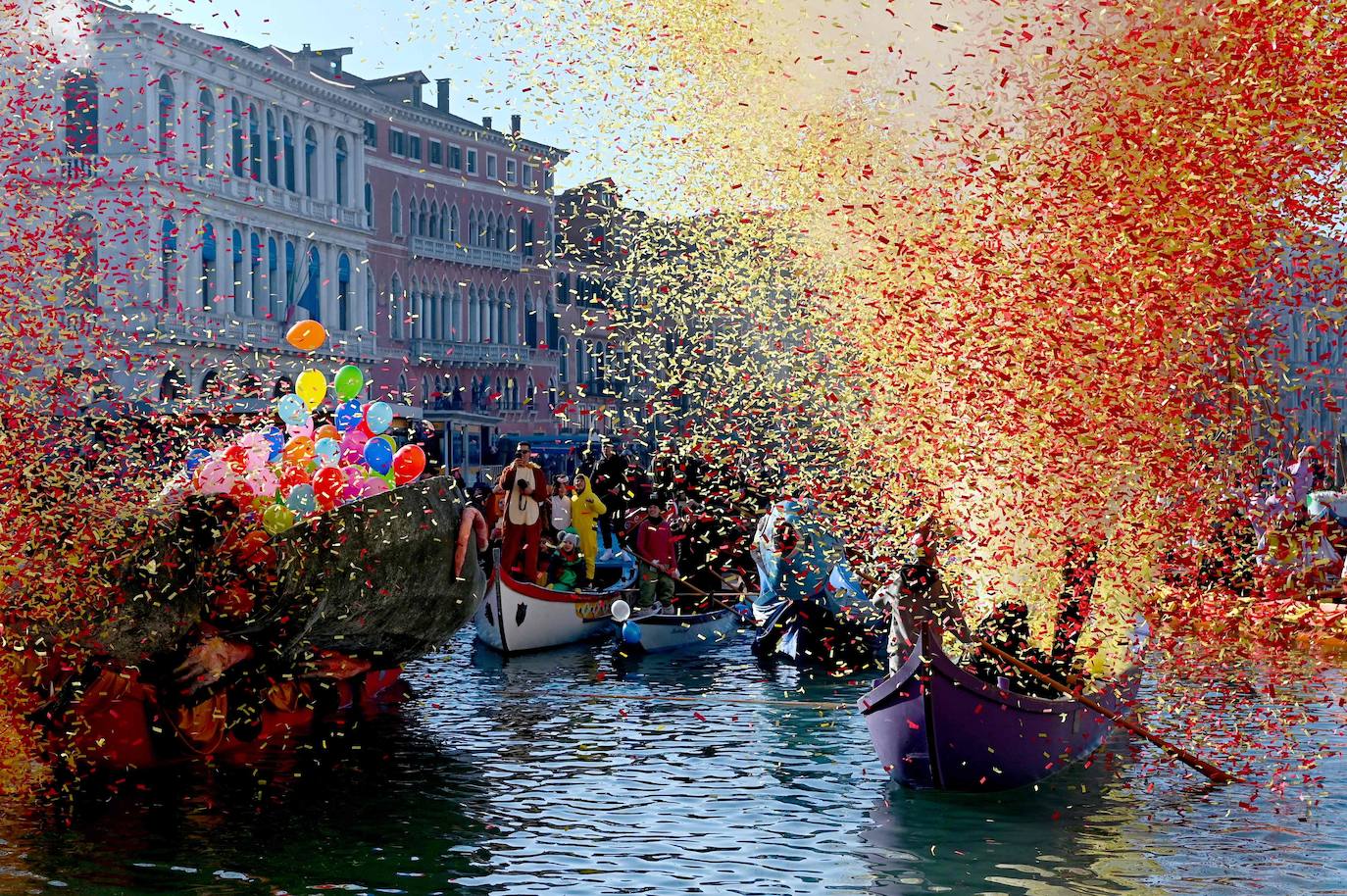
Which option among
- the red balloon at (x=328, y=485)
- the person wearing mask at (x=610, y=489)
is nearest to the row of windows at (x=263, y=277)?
the person wearing mask at (x=610, y=489)

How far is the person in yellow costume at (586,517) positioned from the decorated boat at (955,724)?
12137 millimetres

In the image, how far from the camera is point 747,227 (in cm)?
1122

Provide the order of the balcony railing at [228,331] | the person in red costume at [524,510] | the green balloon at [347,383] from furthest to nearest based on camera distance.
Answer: the balcony railing at [228,331] → the person in red costume at [524,510] → the green balloon at [347,383]

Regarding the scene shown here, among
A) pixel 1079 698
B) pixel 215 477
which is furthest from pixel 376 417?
pixel 1079 698

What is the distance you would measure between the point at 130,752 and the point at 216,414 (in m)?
2.86

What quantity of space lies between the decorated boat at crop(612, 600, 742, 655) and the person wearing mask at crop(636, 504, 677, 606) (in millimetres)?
461

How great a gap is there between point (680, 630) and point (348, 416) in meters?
8.57

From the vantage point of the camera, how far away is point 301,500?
501 inches

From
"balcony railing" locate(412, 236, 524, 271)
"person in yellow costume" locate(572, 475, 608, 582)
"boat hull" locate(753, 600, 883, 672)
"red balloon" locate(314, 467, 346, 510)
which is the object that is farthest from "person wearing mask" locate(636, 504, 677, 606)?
"balcony railing" locate(412, 236, 524, 271)

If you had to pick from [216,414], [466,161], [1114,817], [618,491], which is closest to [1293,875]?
[1114,817]

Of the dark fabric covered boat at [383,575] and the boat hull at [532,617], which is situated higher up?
the dark fabric covered boat at [383,575]

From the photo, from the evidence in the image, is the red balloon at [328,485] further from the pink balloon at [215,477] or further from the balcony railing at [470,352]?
the balcony railing at [470,352]

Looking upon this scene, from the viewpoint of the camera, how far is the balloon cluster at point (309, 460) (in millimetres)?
12500

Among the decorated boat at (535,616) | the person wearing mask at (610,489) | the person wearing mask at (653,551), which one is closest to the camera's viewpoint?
the decorated boat at (535,616)
